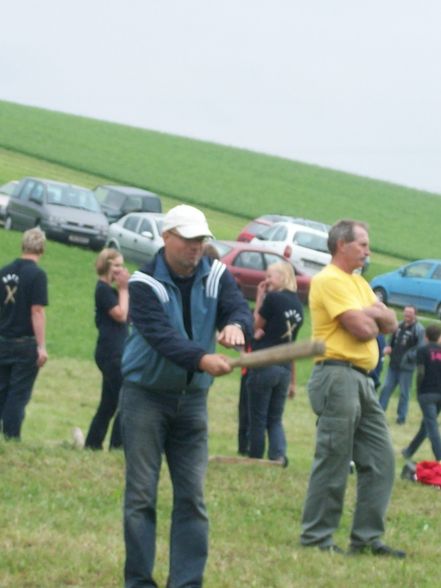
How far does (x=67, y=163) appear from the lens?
216 ft

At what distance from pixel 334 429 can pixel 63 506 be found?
195 centimetres

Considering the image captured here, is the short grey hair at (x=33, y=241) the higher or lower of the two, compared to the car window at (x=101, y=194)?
lower

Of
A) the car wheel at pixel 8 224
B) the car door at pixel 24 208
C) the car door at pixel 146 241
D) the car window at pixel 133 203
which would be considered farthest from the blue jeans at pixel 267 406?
the car window at pixel 133 203

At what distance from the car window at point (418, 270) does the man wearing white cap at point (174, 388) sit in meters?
32.1

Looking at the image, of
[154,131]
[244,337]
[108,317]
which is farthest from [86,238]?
[154,131]

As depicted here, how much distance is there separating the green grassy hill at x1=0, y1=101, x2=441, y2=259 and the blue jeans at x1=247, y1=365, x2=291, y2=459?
44.9 m

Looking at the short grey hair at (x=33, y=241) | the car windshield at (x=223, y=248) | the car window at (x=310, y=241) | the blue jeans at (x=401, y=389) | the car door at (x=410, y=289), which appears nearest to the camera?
the short grey hair at (x=33, y=241)

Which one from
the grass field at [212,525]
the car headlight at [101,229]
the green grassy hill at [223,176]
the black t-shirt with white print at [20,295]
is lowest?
the grass field at [212,525]

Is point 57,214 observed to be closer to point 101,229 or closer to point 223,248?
point 101,229

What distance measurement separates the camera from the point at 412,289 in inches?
1535

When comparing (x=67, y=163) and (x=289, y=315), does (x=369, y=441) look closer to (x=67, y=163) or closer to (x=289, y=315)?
(x=289, y=315)

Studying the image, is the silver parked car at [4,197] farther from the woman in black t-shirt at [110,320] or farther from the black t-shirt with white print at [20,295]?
the black t-shirt with white print at [20,295]

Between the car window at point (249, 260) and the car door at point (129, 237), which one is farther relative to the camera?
the car door at point (129, 237)

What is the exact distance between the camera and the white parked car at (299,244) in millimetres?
40375
